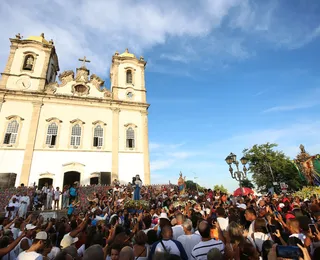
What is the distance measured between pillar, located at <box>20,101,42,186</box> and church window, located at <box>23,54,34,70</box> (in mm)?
5652

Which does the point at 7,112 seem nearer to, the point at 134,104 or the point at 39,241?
the point at 134,104

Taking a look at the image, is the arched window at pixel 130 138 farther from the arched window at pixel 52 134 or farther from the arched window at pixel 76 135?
the arched window at pixel 52 134

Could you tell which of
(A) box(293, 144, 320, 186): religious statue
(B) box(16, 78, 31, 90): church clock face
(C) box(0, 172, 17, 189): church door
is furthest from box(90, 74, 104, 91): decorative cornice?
(A) box(293, 144, 320, 186): religious statue

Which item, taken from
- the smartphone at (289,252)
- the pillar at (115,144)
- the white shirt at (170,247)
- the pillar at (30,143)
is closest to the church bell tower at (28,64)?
the pillar at (30,143)

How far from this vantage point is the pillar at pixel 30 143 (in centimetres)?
1832

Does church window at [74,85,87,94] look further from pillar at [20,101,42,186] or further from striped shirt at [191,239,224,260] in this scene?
striped shirt at [191,239,224,260]

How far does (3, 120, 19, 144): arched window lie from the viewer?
1964 centimetres

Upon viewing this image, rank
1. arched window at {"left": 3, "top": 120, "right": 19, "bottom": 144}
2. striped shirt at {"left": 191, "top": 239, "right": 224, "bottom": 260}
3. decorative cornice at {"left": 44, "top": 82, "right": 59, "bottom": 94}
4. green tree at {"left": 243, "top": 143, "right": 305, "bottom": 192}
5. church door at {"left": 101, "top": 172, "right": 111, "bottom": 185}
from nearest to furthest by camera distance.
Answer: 1. striped shirt at {"left": 191, "top": 239, "right": 224, "bottom": 260}
2. arched window at {"left": 3, "top": 120, "right": 19, "bottom": 144}
3. church door at {"left": 101, "top": 172, "right": 111, "bottom": 185}
4. decorative cornice at {"left": 44, "top": 82, "right": 59, "bottom": 94}
5. green tree at {"left": 243, "top": 143, "right": 305, "bottom": 192}

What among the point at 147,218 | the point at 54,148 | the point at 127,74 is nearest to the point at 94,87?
the point at 127,74

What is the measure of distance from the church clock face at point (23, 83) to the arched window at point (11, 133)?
4.61 meters

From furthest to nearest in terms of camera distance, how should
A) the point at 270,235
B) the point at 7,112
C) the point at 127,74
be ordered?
1. the point at 127,74
2. the point at 7,112
3. the point at 270,235

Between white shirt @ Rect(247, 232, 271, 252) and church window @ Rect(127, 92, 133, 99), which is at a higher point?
church window @ Rect(127, 92, 133, 99)

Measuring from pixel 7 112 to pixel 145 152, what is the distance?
15.5 meters

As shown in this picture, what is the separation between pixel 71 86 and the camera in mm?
24391
